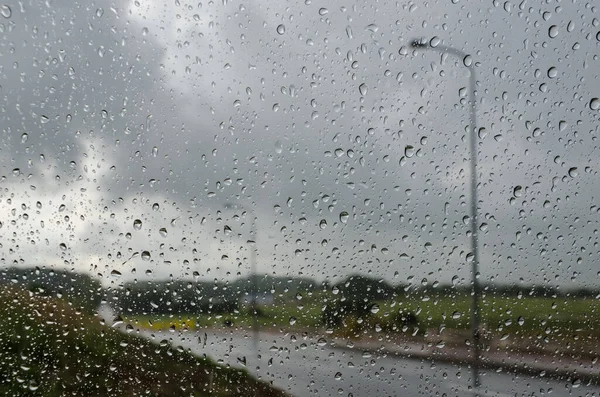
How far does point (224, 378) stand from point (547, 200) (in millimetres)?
1270

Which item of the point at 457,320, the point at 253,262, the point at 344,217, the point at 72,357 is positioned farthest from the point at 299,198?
the point at 72,357

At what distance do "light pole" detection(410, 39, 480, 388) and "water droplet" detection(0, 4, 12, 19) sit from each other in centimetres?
134

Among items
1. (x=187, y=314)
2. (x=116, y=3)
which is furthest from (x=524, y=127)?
(x=116, y=3)

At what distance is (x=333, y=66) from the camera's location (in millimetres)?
2010

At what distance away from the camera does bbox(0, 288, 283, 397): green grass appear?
194 cm

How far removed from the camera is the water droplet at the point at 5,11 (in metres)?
1.91

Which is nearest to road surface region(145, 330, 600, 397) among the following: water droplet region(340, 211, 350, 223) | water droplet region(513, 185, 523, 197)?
water droplet region(340, 211, 350, 223)

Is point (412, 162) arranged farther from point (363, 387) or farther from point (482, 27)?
point (363, 387)

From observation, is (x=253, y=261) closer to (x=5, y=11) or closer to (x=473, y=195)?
(x=473, y=195)

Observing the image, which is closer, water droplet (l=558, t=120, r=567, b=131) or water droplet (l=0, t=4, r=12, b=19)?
water droplet (l=0, t=4, r=12, b=19)

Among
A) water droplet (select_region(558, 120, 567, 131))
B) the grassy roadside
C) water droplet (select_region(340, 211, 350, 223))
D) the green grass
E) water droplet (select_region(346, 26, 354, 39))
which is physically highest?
water droplet (select_region(346, 26, 354, 39))

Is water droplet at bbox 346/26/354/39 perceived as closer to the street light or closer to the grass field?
the street light

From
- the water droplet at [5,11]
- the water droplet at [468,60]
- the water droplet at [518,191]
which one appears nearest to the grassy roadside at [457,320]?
the water droplet at [518,191]

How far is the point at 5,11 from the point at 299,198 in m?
1.15
